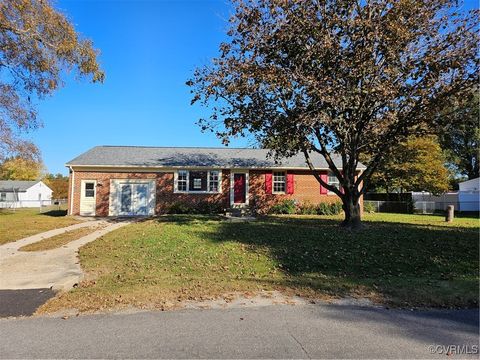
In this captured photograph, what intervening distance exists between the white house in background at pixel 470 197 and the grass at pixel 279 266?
77.7ft

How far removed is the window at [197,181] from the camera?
24.4 metres

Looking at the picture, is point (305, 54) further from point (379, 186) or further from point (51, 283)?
point (379, 186)

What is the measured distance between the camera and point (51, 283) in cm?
771

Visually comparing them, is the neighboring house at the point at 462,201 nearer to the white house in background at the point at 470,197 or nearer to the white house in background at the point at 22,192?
the white house in background at the point at 470,197

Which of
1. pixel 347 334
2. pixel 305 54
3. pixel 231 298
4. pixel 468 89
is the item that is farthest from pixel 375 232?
pixel 347 334

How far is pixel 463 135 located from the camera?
48406 mm

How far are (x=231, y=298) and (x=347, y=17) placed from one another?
10750 millimetres

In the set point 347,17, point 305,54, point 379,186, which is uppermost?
point 347,17

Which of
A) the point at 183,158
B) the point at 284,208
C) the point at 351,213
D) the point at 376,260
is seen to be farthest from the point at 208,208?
the point at 376,260

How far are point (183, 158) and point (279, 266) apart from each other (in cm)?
1763

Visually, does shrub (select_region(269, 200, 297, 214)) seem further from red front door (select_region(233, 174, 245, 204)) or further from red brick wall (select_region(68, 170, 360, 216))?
red front door (select_region(233, 174, 245, 204))

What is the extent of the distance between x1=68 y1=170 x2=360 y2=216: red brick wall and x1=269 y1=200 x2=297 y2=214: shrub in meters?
0.40

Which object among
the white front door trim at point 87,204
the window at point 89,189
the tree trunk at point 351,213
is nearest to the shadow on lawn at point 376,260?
the tree trunk at point 351,213

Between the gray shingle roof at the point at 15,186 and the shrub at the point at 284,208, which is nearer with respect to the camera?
the shrub at the point at 284,208
